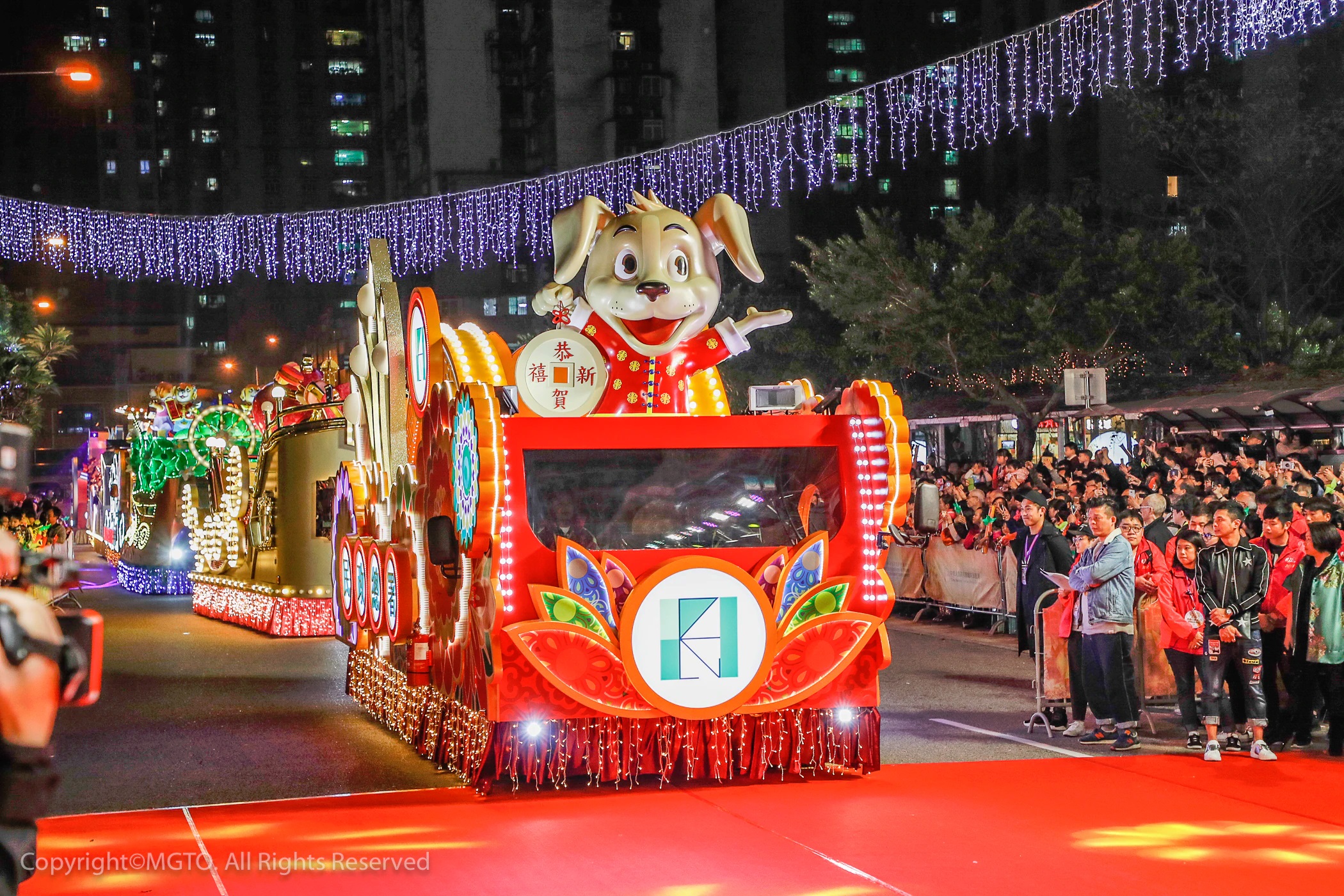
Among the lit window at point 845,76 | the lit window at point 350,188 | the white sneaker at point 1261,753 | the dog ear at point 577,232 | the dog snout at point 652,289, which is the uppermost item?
the lit window at point 845,76

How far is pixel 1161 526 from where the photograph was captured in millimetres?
11812

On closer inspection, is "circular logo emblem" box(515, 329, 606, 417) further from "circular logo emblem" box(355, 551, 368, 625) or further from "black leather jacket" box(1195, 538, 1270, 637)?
"black leather jacket" box(1195, 538, 1270, 637)

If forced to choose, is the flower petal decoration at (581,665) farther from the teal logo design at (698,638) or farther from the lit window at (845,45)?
the lit window at (845,45)

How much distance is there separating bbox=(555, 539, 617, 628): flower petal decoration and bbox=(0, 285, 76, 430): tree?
3141 centimetres

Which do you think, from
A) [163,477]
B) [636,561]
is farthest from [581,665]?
[163,477]

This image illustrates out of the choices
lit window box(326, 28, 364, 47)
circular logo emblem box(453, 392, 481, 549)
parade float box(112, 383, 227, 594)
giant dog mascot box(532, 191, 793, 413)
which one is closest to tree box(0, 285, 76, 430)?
parade float box(112, 383, 227, 594)

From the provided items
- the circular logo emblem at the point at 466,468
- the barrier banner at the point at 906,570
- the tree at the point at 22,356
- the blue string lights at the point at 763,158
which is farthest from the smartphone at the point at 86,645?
the tree at the point at 22,356

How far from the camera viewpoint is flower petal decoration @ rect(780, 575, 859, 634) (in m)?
8.60

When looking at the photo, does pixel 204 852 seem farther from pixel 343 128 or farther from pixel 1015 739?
pixel 343 128

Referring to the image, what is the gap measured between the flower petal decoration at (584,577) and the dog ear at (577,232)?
262cm

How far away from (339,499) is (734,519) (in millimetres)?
6387

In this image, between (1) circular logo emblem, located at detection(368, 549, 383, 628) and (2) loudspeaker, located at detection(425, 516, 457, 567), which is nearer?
(2) loudspeaker, located at detection(425, 516, 457, 567)

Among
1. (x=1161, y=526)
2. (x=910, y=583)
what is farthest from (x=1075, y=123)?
(x=1161, y=526)

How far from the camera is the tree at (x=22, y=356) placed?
1431 inches
